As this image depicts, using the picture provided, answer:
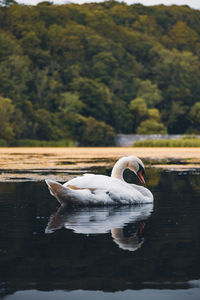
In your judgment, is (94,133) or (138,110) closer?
(94,133)

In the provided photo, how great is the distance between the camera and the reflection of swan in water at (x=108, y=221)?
8477 mm

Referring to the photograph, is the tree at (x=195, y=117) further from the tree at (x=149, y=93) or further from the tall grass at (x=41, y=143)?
the tall grass at (x=41, y=143)

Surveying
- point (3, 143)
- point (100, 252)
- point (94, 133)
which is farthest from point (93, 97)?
point (100, 252)

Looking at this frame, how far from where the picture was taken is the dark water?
5891 millimetres

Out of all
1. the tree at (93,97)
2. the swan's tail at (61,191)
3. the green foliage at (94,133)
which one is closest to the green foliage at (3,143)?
the green foliage at (94,133)

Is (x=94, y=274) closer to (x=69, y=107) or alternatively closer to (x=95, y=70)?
(x=69, y=107)

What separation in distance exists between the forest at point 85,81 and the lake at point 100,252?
2803 inches

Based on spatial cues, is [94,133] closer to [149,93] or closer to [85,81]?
[85,81]

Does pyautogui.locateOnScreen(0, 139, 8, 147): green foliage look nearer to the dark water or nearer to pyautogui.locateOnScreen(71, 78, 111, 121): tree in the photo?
pyautogui.locateOnScreen(71, 78, 111, 121): tree

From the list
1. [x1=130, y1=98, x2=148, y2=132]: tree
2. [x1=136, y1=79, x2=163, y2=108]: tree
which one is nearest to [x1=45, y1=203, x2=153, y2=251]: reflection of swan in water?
[x1=130, y1=98, x2=148, y2=132]: tree

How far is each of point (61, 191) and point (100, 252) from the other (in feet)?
14.6

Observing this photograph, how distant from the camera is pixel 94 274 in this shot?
6.36m

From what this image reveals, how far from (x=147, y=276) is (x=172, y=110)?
10843 cm

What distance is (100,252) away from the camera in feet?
24.4
